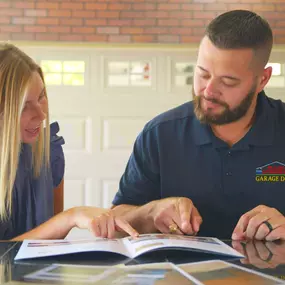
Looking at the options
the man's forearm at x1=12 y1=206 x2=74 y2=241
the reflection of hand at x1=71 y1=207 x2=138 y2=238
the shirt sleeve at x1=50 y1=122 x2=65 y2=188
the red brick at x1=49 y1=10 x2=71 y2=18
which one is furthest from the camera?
the red brick at x1=49 y1=10 x2=71 y2=18

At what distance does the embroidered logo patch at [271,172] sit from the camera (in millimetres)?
1474

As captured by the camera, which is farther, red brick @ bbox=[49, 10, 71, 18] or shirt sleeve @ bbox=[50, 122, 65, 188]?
red brick @ bbox=[49, 10, 71, 18]

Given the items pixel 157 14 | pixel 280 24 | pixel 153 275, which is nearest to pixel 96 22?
pixel 157 14

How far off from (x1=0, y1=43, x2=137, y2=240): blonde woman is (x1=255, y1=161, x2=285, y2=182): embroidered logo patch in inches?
19.2

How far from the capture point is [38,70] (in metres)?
1.51

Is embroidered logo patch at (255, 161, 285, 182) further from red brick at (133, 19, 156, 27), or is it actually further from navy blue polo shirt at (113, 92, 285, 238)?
red brick at (133, 19, 156, 27)

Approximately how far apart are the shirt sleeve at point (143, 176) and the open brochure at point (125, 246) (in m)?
0.46

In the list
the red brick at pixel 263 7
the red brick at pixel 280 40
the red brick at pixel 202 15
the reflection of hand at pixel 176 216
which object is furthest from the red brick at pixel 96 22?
the reflection of hand at pixel 176 216

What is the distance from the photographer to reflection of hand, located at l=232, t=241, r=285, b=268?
90 cm

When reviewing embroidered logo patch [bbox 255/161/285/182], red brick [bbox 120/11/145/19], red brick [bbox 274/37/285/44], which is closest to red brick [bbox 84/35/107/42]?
red brick [bbox 120/11/145/19]

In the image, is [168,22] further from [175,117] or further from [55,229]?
[55,229]

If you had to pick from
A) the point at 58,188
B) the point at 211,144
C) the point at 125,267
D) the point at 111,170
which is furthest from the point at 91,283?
the point at 111,170

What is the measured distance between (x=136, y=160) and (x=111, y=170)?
2.54 m

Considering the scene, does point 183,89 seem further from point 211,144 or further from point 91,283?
point 91,283
